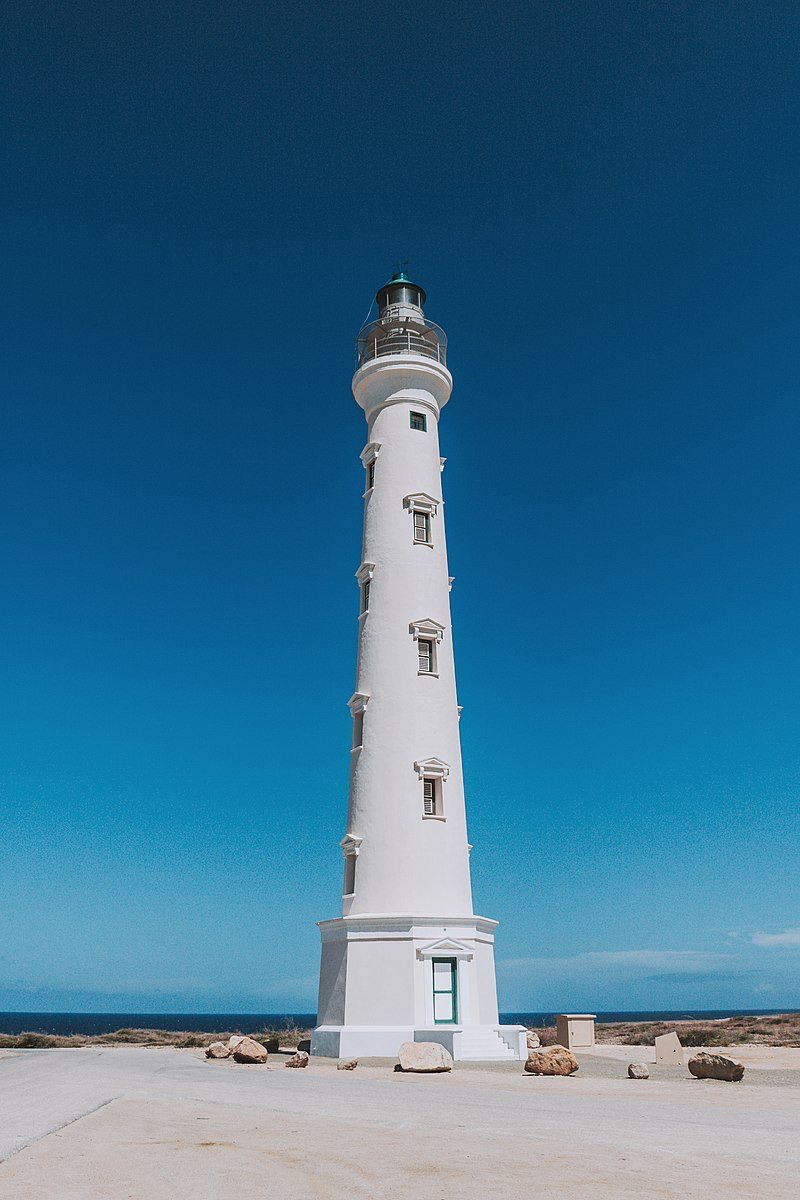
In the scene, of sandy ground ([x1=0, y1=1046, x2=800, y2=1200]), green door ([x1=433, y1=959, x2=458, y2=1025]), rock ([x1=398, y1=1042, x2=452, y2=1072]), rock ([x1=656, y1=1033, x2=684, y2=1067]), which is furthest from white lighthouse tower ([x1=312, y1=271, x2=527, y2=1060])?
sandy ground ([x1=0, y1=1046, x2=800, y2=1200])

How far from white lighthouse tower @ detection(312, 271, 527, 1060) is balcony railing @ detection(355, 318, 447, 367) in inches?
2.0

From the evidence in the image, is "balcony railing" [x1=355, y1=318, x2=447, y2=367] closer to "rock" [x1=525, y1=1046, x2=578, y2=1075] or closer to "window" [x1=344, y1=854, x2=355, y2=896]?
"window" [x1=344, y1=854, x2=355, y2=896]

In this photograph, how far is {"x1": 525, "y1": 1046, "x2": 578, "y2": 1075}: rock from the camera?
18891 mm

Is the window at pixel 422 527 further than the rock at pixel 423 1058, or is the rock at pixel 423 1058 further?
the window at pixel 422 527

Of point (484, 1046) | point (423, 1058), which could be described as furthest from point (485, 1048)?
point (423, 1058)

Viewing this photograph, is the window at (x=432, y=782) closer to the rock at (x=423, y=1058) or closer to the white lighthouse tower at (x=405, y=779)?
the white lighthouse tower at (x=405, y=779)

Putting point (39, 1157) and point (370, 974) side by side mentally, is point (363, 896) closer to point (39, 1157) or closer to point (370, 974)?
point (370, 974)

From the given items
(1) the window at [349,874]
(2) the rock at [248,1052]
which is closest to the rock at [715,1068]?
(2) the rock at [248,1052]

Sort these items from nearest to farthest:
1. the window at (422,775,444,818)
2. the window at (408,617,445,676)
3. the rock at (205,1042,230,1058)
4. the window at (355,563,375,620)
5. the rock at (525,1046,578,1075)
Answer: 1. the rock at (525,1046,578,1075)
2. the rock at (205,1042,230,1058)
3. the window at (422,775,444,818)
4. the window at (408,617,445,676)
5. the window at (355,563,375,620)

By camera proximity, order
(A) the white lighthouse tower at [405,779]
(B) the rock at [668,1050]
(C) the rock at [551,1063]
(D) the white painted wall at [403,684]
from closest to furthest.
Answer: (C) the rock at [551,1063] < (B) the rock at [668,1050] < (A) the white lighthouse tower at [405,779] < (D) the white painted wall at [403,684]

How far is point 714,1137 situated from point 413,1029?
1505 centimetres

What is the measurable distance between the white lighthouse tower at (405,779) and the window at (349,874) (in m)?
0.06

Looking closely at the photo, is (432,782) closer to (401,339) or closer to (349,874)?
(349,874)

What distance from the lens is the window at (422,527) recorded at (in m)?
30.2
